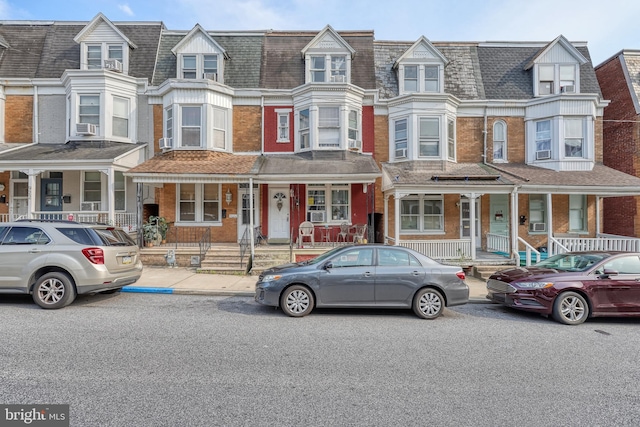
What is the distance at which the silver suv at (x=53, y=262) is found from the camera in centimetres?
698

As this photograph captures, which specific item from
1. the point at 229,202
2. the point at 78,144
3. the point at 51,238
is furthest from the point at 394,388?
the point at 78,144

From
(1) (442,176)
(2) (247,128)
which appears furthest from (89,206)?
(1) (442,176)

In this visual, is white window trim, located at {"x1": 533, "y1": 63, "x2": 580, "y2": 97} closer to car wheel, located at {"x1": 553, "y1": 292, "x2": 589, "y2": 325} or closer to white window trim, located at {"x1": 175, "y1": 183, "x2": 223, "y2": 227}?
car wheel, located at {"x1": 553, "y1": 292, "x2": 589, "y2": 325}

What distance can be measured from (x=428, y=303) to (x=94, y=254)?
6.94m

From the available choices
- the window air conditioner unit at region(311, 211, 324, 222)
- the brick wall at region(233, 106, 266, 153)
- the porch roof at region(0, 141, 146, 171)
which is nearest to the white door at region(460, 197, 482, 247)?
the window air conditioner unit at region(311, 211, 324, 222)

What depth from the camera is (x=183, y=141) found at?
45.8ft

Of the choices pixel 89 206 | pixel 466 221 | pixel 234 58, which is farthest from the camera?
pixel 234 58

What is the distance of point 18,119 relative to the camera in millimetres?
14609

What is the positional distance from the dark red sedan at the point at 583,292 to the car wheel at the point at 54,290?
918 cm

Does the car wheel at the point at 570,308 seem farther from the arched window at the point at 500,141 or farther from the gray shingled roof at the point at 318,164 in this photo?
the arched window at the point at 500,141

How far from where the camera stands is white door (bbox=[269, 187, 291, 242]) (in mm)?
14406

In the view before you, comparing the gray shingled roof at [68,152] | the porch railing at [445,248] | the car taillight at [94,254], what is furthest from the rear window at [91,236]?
the porch railing at [445,248]

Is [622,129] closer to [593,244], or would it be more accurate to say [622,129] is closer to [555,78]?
[555,78]

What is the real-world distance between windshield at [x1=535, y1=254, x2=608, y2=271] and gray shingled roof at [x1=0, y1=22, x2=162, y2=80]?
636 inches
